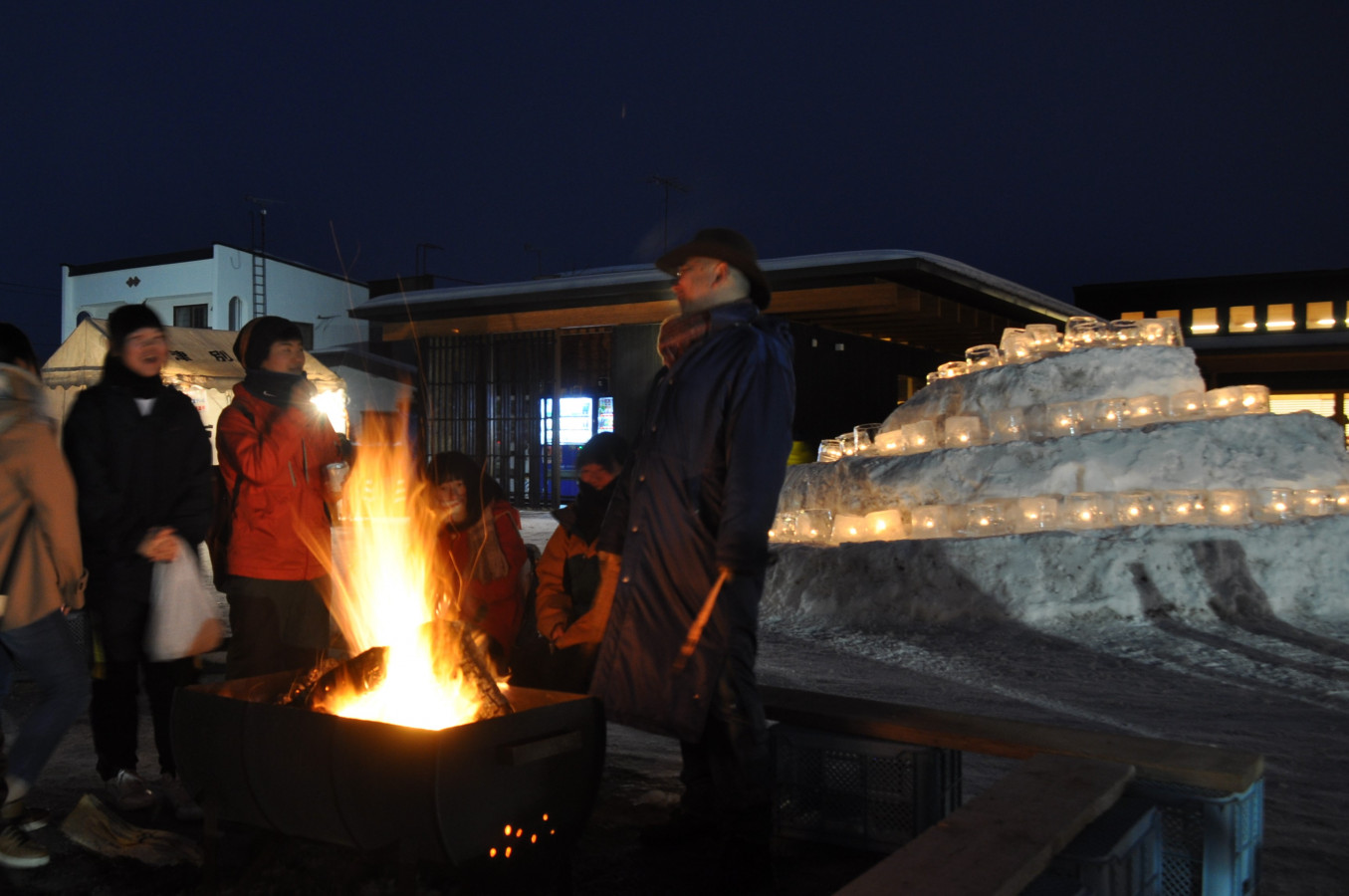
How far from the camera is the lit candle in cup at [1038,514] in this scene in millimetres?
8219

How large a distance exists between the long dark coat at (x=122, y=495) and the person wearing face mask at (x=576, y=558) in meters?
1.33

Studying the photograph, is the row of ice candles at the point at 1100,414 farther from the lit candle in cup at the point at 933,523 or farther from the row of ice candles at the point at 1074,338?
the lit candle in cup at the point at 933,523

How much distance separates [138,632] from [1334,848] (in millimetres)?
4059

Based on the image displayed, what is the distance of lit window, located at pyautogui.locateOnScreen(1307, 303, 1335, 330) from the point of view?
36156 mm

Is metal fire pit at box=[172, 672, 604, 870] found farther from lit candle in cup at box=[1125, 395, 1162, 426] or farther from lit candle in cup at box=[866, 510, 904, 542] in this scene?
lit candle in cup at box=[1125, 395, 1162, 426]

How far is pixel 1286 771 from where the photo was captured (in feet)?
13.3

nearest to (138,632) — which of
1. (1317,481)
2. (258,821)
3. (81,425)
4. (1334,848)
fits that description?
(81,425)

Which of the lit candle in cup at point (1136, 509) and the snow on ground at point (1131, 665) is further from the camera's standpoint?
the lit candle in cup at point (1136, 509)

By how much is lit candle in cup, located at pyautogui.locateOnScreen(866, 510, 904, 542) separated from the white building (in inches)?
911

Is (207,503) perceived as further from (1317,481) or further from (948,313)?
(948,313)

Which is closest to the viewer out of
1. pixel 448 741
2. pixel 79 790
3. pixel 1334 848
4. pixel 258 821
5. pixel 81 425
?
pixel 448 741

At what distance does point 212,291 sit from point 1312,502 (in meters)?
29.1

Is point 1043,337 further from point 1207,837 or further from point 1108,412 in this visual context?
point 1207,837

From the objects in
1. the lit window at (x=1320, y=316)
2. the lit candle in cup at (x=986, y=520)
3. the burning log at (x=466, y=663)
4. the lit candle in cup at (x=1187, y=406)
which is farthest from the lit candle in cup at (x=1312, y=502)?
the lit window at (x=1320, y=316)
